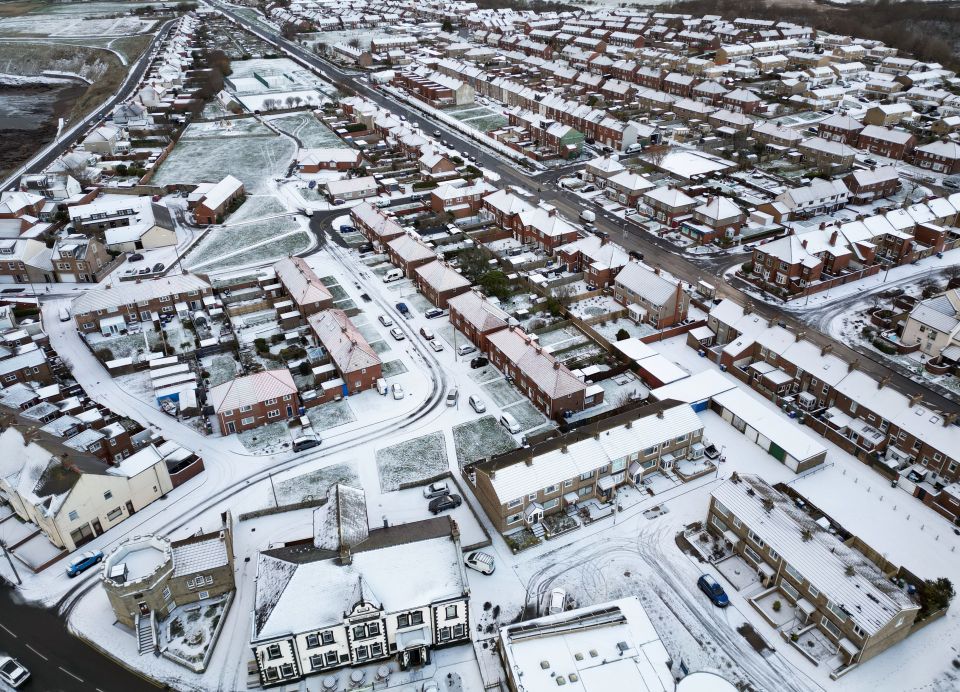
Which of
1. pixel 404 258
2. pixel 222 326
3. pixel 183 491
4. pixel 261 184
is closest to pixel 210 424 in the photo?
pixel 183 491

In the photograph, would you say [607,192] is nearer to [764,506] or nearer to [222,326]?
[222,326]

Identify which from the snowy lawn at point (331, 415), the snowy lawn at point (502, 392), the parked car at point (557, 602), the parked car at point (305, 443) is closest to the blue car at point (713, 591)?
the parked car at point (557, 602)

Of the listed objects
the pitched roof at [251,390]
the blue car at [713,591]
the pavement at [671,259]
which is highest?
Result: the pitched roof at [251,390]

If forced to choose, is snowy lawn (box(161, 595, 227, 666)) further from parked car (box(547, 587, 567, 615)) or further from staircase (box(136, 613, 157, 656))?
parked car (box(547, 587, 567, 615))

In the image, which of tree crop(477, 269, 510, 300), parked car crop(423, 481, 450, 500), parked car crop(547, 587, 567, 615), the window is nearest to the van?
parked car crop(423, 481, 450, 500)

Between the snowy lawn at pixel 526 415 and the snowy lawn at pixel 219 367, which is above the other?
the snowy lawn at pixel 526 415

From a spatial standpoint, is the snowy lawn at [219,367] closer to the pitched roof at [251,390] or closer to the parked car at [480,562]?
the pitched roof at [251,390]
